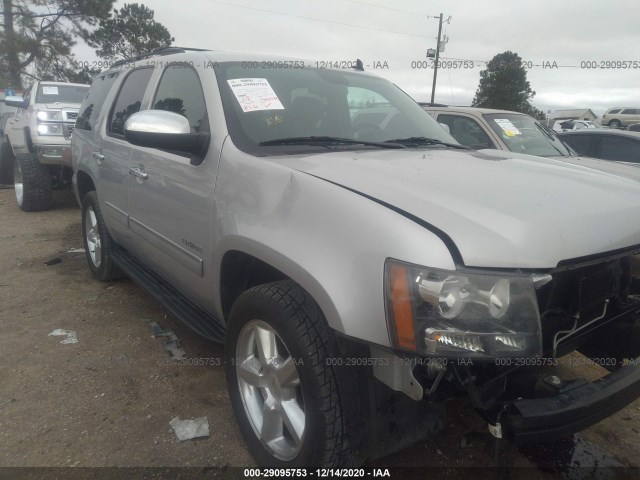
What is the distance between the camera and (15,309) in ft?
12.2

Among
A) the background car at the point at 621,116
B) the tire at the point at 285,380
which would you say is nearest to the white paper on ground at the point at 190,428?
the tire at the point at 285,380

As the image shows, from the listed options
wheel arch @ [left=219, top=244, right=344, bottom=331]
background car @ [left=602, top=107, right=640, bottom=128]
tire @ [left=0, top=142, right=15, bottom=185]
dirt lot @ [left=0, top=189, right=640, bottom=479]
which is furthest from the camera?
background car @ [left=602, top=107, right=640, bottom=128]

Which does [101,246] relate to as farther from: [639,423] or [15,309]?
[639,423]

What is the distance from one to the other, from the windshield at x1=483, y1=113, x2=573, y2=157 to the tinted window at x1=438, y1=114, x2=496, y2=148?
0.15 m

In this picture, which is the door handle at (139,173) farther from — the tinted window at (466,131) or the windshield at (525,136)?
the windshield at (525,136)

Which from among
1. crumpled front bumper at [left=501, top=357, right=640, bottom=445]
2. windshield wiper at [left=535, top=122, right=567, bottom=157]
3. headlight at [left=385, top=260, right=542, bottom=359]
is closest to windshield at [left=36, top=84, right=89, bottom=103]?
windshield wiper at [left=535, top=122, right=567, bottom=157]

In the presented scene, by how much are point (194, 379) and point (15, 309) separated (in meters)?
1.93

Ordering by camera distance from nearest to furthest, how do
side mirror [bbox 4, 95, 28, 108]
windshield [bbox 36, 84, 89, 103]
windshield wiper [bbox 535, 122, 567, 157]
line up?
windshield wiper [bbox 535, 122, 567, 157]
side mirror [bbox 4, 95, 28, 108]
windshield [bbox 36, 84, 89, 103]

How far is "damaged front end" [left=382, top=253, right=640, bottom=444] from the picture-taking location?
1352 millimetres

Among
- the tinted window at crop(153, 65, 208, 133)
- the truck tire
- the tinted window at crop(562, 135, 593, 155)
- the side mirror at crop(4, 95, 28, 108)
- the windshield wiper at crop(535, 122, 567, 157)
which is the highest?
the tinted window at crop(153, 65, 208, 133)

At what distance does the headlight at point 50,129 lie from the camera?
6816mm

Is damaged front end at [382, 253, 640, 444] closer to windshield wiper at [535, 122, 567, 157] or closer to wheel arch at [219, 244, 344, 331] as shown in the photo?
wheel arch at [219, 244, 344, 331]

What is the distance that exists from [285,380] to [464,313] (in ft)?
2.57

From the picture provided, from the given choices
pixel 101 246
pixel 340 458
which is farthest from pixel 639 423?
pixel 101 246
